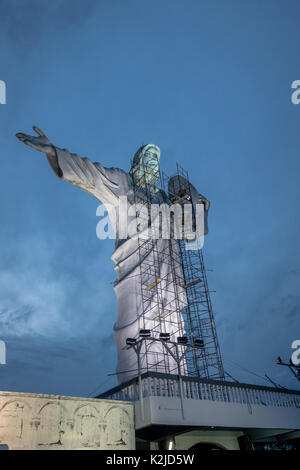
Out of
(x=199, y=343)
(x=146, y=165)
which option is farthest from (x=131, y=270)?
(x=146, y=165)

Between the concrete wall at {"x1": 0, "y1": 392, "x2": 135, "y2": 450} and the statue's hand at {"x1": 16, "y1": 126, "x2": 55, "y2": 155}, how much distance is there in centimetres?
749

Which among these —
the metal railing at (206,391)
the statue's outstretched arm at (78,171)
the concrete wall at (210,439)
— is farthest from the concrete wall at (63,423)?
the statue's outstretched arm at (78,171)

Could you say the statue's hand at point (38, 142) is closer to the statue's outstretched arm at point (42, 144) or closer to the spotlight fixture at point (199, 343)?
the statue's outstretched arm at point (42, 144)

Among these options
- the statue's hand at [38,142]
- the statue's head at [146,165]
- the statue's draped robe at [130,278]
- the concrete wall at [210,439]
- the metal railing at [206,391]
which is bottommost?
the concrete wall at [210,439]

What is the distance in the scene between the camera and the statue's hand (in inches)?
472

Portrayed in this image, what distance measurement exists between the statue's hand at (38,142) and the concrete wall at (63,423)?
7.49 metres

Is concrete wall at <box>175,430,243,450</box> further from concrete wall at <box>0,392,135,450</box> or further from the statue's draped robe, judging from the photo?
concrete wall at <box>0,392,135,450</box>

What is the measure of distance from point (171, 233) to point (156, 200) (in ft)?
5.35

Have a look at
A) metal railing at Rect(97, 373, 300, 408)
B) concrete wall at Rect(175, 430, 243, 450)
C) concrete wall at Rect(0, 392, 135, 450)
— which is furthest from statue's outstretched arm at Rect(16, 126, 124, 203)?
concrete wall at Rect(175, 430, 243, 450)

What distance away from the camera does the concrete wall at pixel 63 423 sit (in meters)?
7.57

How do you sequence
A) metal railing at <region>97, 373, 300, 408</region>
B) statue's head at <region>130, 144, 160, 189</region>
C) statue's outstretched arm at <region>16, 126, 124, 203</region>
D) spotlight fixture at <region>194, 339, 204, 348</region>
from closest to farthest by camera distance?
metal railing at <region>97, 373, 300, 408</region>
spotlight fixture at <region>194, 339, 204, 348</region>
statue's outstretched arm at <region>16, 126, 124, 203</region>
statue's head at <region>130, 144, 160, 189</region>

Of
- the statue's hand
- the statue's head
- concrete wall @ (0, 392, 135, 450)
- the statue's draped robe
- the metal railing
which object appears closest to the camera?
concrete wall @ (0, 392, 135, 450)

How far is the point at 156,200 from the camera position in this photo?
16328 millimetres

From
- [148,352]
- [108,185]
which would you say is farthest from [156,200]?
[148,352]
